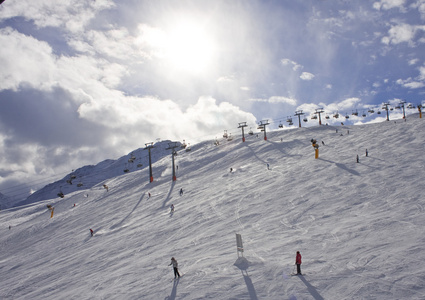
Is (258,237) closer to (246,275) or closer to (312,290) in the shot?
(246,275)

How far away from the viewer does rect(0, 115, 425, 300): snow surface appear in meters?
10.4

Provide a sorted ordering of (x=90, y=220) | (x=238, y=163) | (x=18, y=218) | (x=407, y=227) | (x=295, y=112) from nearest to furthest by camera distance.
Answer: (x=407, y=227) < (x=90, y=220) < (x=238, y=163) < (x=18, y=218) < (x=295, y=112)

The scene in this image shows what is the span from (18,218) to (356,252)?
58399 mm

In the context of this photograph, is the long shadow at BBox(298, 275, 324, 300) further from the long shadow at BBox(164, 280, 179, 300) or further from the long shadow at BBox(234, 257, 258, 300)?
the long shadow at BBox(164, 280, 179, 300)

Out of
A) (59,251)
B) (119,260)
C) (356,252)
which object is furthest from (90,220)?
(356,252)

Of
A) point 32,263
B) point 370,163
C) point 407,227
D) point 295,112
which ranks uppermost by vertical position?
point 295,112

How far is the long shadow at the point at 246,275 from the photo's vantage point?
973 centimetres

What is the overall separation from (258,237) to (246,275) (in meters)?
4.92

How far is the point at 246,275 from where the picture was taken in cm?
1126

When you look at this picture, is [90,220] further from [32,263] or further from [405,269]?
[405,269]

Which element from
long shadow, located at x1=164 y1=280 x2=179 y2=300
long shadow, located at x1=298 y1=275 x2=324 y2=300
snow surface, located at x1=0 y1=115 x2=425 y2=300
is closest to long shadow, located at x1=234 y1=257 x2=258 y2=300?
snow surface, located at x1=0 y1=115 x2=425 y2=300

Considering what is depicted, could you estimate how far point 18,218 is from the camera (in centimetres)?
5019

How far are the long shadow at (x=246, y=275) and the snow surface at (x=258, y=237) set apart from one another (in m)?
0.04

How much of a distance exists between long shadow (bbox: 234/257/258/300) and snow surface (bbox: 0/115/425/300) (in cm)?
4
